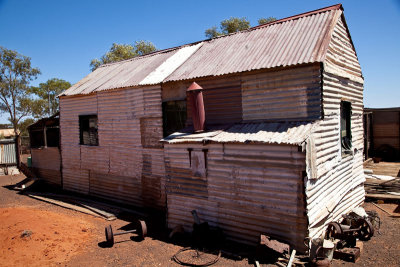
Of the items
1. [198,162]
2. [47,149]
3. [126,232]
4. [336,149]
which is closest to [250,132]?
[198,162]

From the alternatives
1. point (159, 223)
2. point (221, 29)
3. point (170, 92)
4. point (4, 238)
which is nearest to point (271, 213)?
point (159, 223)

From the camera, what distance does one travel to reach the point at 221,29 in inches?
1377

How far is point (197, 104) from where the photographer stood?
9.05m

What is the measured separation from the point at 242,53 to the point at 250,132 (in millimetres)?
3493

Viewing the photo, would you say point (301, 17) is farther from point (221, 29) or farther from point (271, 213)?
point (221, 29)

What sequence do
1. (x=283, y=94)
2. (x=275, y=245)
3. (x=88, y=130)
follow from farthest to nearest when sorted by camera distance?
1. (x=88, y=130)
2. (x=283, y=94)
3. (x=275, y=245)

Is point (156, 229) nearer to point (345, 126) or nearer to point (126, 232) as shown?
point (126, 232)

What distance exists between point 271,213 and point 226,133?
2633 mm

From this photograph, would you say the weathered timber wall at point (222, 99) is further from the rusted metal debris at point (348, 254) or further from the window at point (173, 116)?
the rusted metal debris at point (348, 254)

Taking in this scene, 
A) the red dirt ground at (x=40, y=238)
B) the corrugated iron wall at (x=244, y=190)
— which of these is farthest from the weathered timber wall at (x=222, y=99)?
the red dirt ground at (x=40, y=238)

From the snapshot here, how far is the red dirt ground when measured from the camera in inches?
306

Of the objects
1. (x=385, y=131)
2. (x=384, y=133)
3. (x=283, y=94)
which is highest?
(x=283, y=94)

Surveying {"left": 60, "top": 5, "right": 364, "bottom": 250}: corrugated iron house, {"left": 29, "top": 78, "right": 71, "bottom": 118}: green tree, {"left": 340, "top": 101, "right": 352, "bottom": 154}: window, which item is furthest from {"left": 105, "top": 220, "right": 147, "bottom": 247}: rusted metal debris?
{"left": 29, "top": 78, "right": 71, "bottom": 118}: green tree

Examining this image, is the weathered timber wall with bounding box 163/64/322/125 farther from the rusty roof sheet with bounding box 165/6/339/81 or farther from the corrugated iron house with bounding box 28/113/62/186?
the corrugated iron house with bounding box 28/113/62/186
